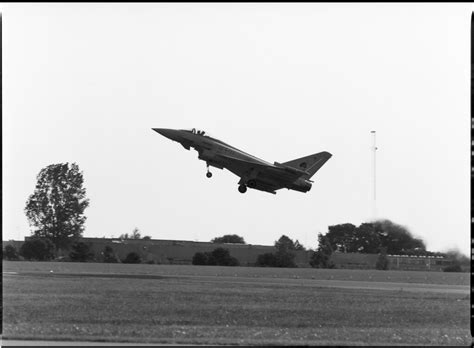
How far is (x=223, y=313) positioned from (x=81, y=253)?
3673 cm

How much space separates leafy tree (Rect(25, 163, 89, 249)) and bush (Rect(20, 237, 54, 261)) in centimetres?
70

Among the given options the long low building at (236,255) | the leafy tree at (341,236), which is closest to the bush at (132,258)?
the long low building at (236,255)

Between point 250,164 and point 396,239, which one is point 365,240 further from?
point 250,164

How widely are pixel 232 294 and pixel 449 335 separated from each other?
12595mm

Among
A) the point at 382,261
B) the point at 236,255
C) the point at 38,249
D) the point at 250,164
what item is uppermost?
the point at 250,164

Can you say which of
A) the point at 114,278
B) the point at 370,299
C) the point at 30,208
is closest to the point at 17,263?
the point at 30,208

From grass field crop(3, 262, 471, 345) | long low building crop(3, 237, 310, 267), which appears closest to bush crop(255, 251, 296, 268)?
long low building crop(3, 237, 310, 267)

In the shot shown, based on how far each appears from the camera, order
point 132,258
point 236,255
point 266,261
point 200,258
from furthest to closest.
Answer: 1. point 236,255
2. point 266,261
3. point 200,258
4. point 132,258

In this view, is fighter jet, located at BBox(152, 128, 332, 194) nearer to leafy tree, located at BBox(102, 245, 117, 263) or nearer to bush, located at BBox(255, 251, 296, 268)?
leafy tree, located at BBox(102, 245, 117, 263)

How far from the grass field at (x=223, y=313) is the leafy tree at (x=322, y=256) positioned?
1212 inches

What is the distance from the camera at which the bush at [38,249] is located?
57.2 m

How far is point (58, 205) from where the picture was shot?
51250mm

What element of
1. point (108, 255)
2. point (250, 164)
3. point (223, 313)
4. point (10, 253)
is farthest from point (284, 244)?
point (223, 313)

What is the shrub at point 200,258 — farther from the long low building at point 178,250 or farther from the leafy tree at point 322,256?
the leafy tree at point 322,256
